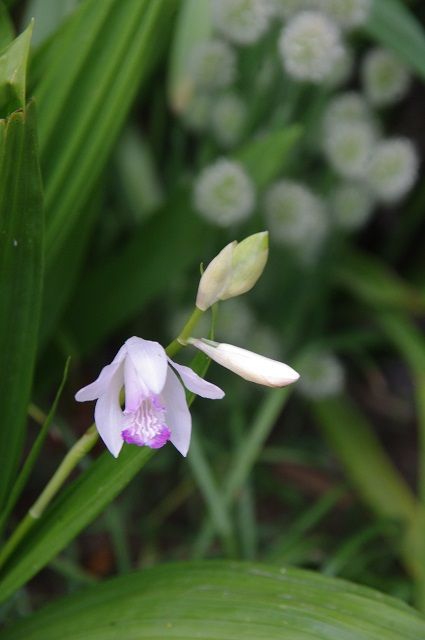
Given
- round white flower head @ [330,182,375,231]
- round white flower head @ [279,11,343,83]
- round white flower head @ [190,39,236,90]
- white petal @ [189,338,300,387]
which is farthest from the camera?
round white flower head @ [330,182,375,231]

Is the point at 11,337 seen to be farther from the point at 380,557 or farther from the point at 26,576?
the point at 380,557

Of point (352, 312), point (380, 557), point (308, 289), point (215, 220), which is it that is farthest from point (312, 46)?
point (380, 557)

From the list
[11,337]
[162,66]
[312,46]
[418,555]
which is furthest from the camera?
[162,66]

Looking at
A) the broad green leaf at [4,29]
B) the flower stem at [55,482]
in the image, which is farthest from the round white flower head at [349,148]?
the flower stem at [55,482]

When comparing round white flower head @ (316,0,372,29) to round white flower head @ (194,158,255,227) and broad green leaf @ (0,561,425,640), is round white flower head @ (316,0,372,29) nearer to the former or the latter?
round white flower head @ (194,158,255,227)

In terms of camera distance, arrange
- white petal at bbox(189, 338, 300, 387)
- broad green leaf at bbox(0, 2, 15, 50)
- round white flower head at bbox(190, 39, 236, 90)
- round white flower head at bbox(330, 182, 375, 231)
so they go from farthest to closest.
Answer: round white flower head at bbox(330, 182, 375, 231) < round white flower head at bbox(190, 39, 236, 90) < broad green leaf at bbox(0, 2, 15, 50) < white petal at bbox(189, 338, 300, 387)

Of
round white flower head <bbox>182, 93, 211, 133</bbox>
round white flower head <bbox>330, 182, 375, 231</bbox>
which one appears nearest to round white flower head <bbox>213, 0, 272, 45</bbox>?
round white flower head <bbox>182, 93, 211, 133</bbox>

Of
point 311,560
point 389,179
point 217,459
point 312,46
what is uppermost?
point 312,46

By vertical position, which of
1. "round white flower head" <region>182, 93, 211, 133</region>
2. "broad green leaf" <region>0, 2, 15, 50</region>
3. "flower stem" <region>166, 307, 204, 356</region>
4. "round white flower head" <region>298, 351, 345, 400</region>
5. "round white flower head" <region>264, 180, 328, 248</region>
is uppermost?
"broad green leaf" <region>0, 2, 15, 50</region>
